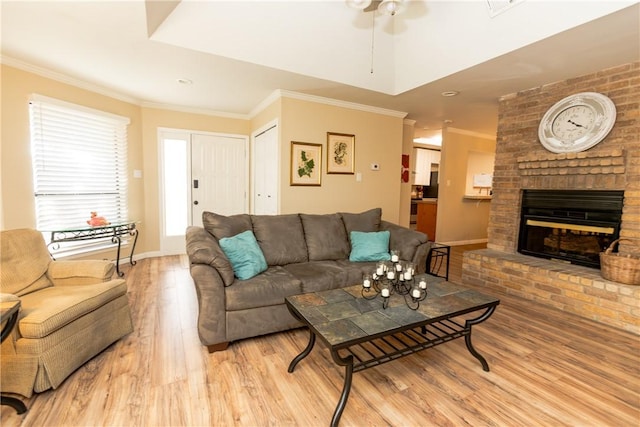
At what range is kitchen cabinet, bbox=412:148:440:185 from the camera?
6.82 m

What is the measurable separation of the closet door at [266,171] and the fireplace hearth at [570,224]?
3183 millimetres

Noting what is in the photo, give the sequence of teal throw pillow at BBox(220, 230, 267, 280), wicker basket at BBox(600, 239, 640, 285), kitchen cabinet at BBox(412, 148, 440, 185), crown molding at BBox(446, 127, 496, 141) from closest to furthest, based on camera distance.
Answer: teal throw pillow at BBox(220, 230, 267, 280) → wicker basket at BBox(600, 239, 640, 285) → crown molding at BBox(446, 127, 496, 141) → kitchen cabinet at BBox(412, 148, 440, 185)

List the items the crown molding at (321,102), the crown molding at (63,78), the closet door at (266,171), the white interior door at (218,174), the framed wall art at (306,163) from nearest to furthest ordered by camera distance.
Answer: the crown molding at (63,78) → the crown molding at (321,102) → the framed wall art at (306,163) → the closet door at (266,171) → the white interior door at (218,174)

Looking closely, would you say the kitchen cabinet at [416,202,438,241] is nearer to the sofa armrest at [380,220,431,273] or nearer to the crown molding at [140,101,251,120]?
the sofa armrest at [380,220,431,273]

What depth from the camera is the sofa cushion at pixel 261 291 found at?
211 centimetres

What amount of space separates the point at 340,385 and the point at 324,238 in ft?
5.07

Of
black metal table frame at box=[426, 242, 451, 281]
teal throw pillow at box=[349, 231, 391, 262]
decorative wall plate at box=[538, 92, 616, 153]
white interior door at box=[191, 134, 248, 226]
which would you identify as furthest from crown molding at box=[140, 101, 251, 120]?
decorative wall plate at box=[538, 92, 616, 153]

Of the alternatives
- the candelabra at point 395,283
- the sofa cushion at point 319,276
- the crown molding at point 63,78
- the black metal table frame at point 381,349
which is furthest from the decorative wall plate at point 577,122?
the crown molding at point 63,78

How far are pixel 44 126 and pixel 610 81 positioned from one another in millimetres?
5937

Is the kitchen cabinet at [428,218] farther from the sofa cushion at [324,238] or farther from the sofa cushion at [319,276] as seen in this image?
the sofa cushion at [319,276]

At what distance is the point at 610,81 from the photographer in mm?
2818

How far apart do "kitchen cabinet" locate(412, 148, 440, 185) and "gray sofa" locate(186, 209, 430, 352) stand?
12.5 ft

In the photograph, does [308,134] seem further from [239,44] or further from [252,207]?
[252,207]

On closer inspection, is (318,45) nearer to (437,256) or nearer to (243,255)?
(243,255)
